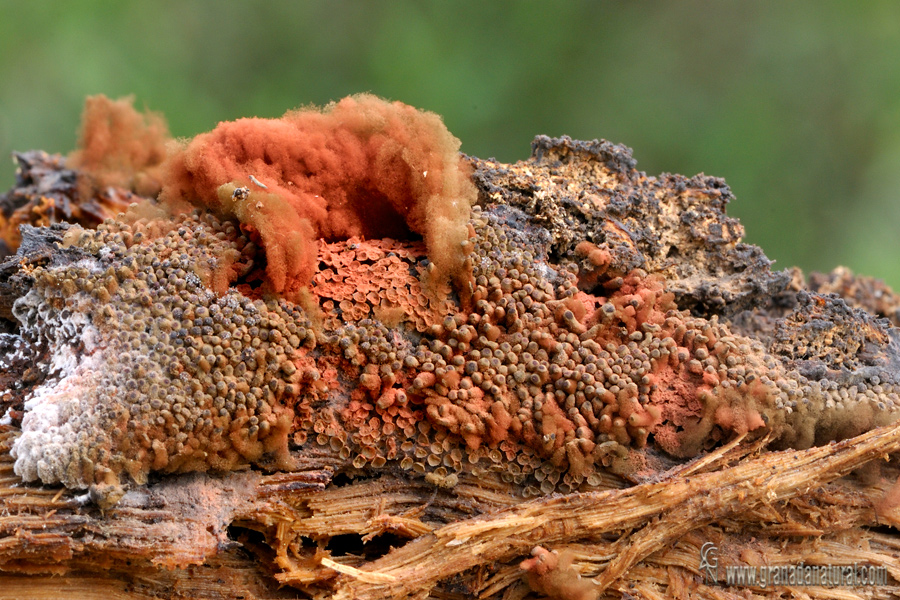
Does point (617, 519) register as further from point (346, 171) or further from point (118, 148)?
point (118, 148)

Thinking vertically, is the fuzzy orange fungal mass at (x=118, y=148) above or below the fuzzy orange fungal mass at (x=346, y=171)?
above

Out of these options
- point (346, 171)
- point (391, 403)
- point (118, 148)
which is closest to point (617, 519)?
point (391, 403)

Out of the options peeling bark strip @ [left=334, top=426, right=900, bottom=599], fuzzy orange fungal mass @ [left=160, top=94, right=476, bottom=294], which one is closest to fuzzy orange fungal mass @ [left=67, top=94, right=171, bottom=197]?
fuzzy orange fungal mass @ [left=160, top=94, right=476, bottom=294]

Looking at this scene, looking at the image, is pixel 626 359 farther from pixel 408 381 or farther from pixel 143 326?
pixel 143 326

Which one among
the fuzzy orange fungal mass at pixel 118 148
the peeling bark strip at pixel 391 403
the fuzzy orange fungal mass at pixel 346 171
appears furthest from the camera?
the fuzzy orange fungal mass at pixel 118 148

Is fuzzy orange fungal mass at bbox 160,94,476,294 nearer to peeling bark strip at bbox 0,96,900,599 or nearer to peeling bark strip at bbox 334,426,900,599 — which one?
peeling bark strip at bbox 0,96,900,599

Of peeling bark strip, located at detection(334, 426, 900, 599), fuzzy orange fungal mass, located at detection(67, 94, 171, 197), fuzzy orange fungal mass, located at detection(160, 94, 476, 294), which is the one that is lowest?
peeling bark strip, located at detection(334, 426, 900, 599)

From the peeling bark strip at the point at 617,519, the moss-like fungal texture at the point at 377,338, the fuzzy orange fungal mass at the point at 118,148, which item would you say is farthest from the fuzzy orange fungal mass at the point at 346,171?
the fuzzy orange fungal mass at the point at 118,148

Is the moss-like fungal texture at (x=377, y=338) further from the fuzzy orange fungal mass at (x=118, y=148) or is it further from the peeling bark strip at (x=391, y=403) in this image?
the fuzzy orange fungal mass at (x=118, y=148)
